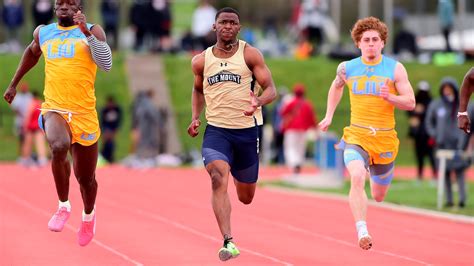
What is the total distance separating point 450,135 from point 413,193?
3.36m

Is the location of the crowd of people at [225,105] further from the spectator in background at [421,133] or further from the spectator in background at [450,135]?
the spectator in background at [421,133]

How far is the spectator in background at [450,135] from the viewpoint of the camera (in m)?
20.6

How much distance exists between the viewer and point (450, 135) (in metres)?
20.8

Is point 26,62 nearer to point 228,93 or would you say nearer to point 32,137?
point 228,93

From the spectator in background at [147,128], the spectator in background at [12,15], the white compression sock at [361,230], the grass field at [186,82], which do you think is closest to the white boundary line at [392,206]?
the white compression sock at [361,230]

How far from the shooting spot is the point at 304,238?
52.8 ft

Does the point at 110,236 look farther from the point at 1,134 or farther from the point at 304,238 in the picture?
the point at 1,134

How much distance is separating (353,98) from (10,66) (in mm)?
28994

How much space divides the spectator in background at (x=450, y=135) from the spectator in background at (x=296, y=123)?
344 inches

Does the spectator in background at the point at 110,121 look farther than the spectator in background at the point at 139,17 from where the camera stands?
No

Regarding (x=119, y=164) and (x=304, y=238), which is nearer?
(x=304, y=238)

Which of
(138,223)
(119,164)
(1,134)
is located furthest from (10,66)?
(138,223)

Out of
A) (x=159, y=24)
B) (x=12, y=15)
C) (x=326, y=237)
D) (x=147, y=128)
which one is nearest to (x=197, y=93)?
(x=326, y=237)

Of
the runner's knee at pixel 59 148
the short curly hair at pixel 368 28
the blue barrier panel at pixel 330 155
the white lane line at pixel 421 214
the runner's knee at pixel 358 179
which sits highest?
the short curly hair at pixel 368 28
